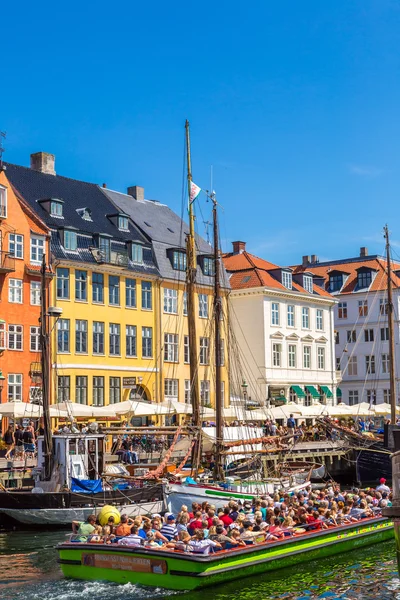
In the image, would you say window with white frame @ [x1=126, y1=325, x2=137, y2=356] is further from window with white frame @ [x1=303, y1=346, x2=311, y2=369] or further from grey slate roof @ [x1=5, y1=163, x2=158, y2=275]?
window with white frame @ [x1=303, y1=346, x2=311, y2=369]

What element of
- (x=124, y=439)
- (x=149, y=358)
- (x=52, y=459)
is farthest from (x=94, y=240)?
(x=52, y=459)

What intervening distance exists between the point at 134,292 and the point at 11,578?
118 feet

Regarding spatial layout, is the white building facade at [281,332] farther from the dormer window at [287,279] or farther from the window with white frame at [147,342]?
the window with white frame at [147,342]

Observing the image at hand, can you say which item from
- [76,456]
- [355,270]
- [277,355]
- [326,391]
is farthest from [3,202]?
[355,270]

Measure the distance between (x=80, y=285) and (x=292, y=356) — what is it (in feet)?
73.5

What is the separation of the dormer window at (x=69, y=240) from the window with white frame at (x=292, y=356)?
2262cm

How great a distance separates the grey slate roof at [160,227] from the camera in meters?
61.5

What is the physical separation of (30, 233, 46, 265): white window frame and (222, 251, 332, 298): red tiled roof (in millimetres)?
20599

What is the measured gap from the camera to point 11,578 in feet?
75.8

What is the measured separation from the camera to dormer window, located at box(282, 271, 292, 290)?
71.9m

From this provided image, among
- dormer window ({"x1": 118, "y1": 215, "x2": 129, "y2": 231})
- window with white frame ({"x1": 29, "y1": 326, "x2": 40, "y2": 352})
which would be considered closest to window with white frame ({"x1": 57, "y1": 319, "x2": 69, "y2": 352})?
window with white frame ({"x1": 29, "y1": 326, "x2": 40, "y2": 352})

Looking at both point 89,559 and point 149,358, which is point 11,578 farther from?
point 149,358

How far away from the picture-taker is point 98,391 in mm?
54781

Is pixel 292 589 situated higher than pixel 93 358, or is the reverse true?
pixel 93 358
